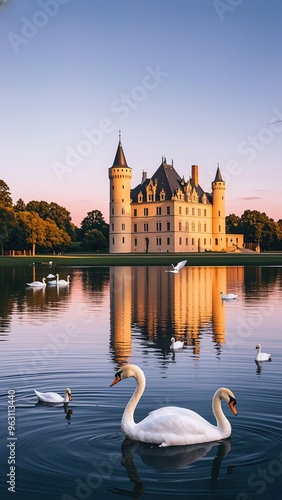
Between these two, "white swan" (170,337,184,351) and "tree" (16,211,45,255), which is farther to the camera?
"tree" (16,211,45,255)

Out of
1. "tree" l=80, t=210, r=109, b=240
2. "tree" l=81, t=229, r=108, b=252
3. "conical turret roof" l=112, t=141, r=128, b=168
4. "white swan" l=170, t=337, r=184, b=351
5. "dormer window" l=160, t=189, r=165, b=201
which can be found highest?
"conical turret roof" l=112, t=141, r=128, b=168

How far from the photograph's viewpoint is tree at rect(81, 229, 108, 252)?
454ft

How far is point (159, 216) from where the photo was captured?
453ft

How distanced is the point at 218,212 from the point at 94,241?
3036 centimetres

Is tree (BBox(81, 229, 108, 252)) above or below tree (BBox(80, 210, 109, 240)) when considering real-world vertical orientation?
below

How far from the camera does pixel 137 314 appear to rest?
73.0 ft

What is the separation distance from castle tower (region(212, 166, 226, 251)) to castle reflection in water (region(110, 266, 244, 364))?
359 ft

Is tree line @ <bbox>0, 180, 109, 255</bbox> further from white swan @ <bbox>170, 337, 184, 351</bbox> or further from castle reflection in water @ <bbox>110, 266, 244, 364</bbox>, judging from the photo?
white swan @ <bbox>170, 337, 184, 351</bbox>

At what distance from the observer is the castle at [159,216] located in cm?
13550

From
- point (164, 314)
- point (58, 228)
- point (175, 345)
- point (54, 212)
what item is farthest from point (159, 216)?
point (175, 345)

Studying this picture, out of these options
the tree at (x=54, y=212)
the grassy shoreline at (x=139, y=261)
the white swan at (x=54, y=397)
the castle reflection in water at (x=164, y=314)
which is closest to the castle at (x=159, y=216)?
the tree at (x=54, y=212)

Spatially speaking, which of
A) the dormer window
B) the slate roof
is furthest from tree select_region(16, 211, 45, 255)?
the slate roof

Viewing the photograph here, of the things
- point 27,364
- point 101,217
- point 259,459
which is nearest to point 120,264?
point 27,364

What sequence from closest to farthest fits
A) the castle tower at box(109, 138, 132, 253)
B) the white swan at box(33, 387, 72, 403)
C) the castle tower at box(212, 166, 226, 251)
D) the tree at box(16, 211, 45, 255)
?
the white swan at box(33, 387, 72, 403), the tree at box(16, 211, 45, 255), the castle tower at box(109, 138, 132, 253), the castle tower at box(212, 166, 226, 251)
